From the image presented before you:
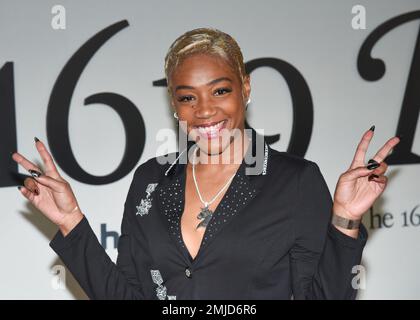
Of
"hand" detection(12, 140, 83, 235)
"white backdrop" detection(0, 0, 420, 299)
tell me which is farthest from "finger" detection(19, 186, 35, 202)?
"white backdrop" detection(0, 0, 420, 299)

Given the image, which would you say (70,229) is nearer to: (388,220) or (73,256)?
(73,256)

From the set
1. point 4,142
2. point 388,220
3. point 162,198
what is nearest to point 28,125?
point 4,142

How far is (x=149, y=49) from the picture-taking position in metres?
3.58

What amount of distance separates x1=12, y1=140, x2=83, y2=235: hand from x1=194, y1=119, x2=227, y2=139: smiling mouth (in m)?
0.39

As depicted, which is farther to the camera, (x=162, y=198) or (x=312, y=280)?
(x=162, y=198)

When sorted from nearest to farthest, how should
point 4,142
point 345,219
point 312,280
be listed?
1. point 345,219
2. point 312,280
3. point 4,142

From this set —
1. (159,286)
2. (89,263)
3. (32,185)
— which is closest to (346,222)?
(159,286)

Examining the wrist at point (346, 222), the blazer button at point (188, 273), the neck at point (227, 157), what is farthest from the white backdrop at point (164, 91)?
the wrist at point (346, 222)

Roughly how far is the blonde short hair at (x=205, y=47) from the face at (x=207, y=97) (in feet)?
0.05

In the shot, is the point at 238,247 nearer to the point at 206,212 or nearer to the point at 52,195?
the point at 206,212

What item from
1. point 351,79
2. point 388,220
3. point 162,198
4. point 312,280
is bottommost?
point 388,220

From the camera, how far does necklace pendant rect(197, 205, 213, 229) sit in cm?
185

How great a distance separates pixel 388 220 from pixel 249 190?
7.27 feet

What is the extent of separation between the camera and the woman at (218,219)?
5.68 ft
